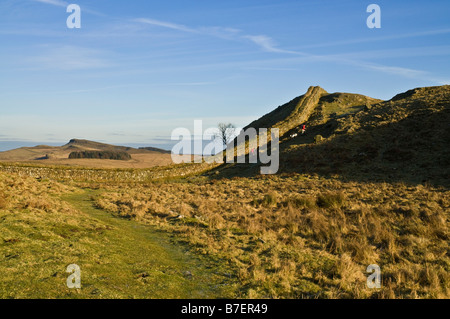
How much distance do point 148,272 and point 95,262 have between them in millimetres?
1817

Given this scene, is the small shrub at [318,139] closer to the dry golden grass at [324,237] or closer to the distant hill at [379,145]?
the distant hill at [379,145]

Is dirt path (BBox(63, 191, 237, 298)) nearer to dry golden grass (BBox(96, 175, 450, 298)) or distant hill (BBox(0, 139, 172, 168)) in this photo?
dry golden grass (BBox(96, 175, 450, 298))

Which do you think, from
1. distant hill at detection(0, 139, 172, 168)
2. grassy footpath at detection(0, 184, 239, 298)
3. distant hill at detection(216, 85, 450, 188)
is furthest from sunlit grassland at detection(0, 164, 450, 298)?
distant hill at detection(0, 139, 172, 168)

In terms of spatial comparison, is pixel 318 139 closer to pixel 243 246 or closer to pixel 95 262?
pixel 243 246

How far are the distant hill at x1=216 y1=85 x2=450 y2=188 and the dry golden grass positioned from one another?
23.4ft

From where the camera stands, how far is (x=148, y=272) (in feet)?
27.9

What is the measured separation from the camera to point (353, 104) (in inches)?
2539

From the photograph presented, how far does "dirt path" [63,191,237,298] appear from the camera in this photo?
725 centimetres

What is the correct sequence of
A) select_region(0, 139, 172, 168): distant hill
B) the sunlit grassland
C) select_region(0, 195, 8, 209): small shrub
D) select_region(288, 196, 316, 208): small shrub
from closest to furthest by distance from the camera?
the sunlit grassland, select_region(0, 195, 8, 209): small shrub, select_region(288, 196, 316, 208): small shrub, select_region(0, 139, 172, 168): distant hill

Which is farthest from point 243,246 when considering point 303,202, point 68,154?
point 68,154

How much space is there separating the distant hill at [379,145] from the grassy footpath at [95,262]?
2533cm

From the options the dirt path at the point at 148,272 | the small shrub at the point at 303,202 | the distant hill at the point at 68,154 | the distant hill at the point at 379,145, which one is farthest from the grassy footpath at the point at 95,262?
the distant hill at the point at 68,154
